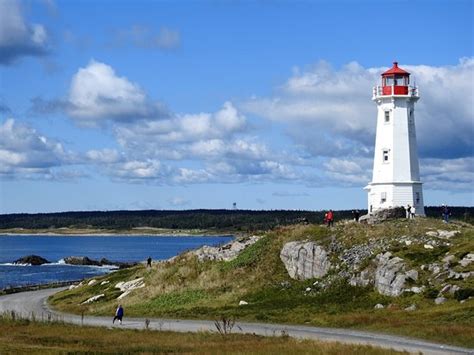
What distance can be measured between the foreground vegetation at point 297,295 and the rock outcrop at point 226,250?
90 centimetres

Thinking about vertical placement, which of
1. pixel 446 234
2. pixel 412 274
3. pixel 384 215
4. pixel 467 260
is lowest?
pixel 412 274

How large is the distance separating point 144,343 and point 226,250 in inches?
1280

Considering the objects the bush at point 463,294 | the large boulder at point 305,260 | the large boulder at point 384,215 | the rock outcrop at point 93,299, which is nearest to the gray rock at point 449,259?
the bush at point 463,294

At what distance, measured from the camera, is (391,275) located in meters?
53.9

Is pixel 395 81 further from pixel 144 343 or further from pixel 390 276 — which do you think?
pixel 144 343

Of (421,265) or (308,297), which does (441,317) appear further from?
(308,297)

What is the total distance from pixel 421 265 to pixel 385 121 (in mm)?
19261

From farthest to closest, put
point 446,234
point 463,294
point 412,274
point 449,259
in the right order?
point 446,234, point 449,259, point 412,274, point 463,294

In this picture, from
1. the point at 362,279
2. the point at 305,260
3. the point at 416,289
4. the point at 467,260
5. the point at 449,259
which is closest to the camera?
the point at 416,289

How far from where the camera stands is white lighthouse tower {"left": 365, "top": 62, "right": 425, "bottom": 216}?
69125 millimetres

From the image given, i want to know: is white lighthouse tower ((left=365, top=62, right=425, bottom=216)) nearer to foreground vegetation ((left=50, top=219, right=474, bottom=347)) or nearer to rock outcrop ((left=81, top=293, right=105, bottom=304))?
foreground vegetation ((left=50, top=219, right=474, bottom=347))

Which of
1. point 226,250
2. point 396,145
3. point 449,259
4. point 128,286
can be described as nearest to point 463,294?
point 449,259

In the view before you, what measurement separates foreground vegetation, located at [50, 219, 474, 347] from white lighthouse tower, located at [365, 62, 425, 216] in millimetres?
4258

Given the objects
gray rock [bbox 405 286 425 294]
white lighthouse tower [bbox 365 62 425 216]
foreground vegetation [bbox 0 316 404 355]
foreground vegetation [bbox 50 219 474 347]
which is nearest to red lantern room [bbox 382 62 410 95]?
Answer: white lighthouse tower [bbox 365 62 425 216]
